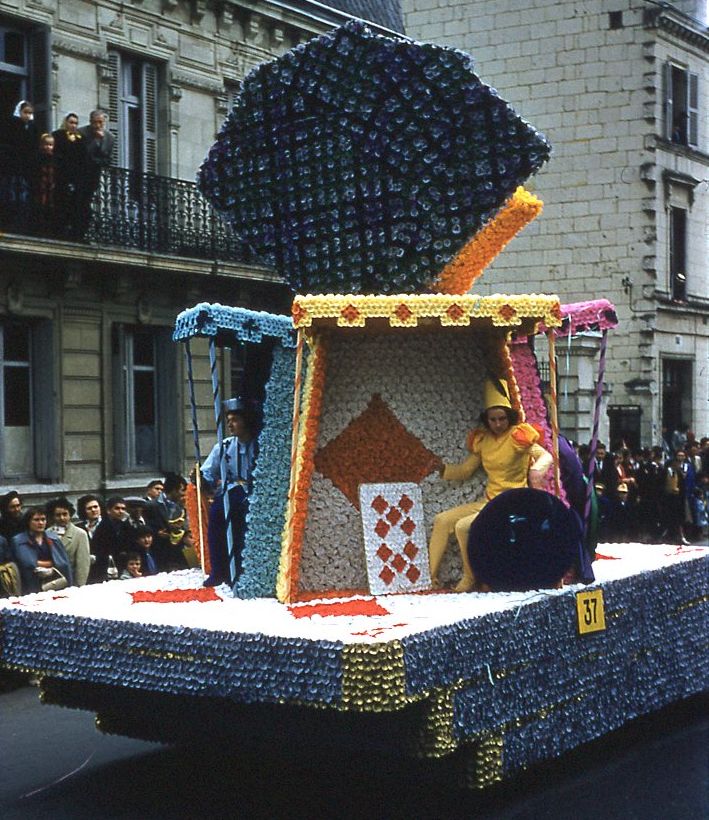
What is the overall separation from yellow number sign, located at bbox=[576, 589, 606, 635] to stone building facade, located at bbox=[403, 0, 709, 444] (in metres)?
→ 21.3

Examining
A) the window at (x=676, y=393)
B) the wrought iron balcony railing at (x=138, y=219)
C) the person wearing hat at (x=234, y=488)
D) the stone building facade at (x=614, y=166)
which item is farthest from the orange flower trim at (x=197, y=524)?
the window at (x=676, y=393)

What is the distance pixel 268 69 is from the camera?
8.94 m

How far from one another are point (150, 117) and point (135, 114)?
0.78 feet

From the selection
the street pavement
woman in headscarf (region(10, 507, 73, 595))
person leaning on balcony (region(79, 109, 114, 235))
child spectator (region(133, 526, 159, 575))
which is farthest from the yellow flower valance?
person leaning on balcony (region(79, 109, 114, 235))

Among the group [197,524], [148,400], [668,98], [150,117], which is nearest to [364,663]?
[197,524]

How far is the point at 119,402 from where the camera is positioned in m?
19.3

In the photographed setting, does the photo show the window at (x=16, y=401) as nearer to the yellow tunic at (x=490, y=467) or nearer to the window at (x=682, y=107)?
the yellow tunic at (x=490, y=467)

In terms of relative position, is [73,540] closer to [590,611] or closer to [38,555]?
[38,555]

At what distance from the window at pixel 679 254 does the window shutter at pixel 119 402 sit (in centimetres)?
1541

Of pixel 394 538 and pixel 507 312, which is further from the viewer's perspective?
pixel 394 538

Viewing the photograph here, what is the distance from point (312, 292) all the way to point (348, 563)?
1718 millimetres

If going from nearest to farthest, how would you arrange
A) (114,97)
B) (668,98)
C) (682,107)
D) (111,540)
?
(111,540) → (114,97) → (668,98) → (682,107)

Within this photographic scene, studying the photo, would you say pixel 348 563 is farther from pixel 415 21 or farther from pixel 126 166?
pixel 415 21

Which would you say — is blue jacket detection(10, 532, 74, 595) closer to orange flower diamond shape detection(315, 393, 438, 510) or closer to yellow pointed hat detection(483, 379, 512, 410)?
orange flower diamond shape detection(315, 393, 438, 510)
